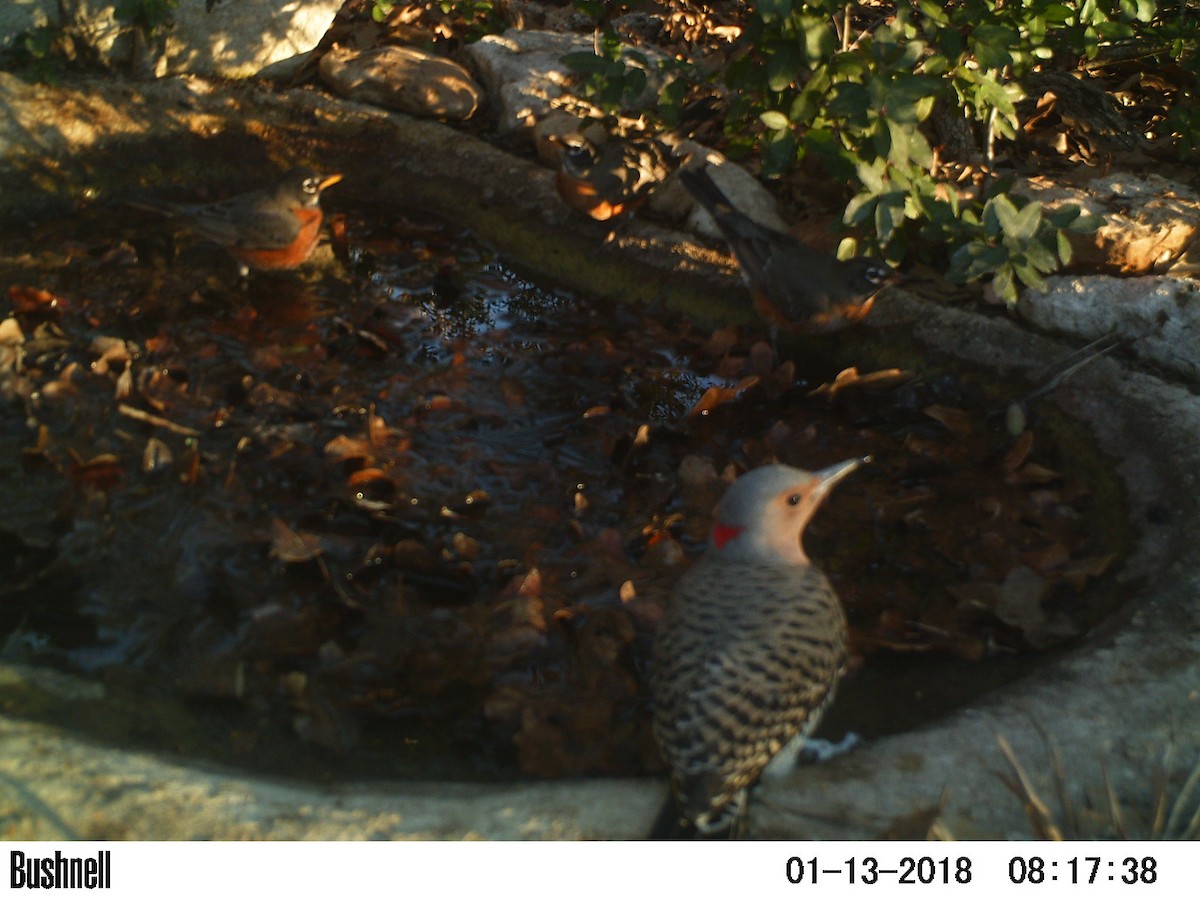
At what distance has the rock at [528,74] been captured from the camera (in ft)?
21.2

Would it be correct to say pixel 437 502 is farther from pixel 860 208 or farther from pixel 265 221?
pixel 265 221

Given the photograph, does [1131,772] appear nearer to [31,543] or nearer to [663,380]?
[663,380]

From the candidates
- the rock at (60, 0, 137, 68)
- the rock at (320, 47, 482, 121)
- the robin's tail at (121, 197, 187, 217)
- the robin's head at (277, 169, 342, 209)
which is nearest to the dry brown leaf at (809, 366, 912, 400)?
the robin's head at (277, 169, 342, 209)

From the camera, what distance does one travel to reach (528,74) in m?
6.62

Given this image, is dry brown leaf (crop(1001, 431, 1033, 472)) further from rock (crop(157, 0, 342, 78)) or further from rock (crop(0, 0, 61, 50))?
rock (crop(0, 0, 61, 50))

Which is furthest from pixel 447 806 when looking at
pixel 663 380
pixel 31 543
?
pixel 663 380

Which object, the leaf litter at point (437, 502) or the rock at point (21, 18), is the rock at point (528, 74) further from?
the rock at point (21, 18)

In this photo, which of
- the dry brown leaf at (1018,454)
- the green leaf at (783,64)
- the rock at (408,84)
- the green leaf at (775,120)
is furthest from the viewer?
the rock at (408,84)

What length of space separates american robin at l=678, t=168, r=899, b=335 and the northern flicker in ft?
5.25

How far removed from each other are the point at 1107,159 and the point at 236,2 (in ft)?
17.2

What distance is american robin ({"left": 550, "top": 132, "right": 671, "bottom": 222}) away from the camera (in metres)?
5.46

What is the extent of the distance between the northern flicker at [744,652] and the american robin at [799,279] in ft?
5.25

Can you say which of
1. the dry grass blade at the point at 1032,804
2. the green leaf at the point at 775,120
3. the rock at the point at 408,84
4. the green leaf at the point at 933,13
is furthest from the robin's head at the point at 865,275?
the rock at the point at 408,84

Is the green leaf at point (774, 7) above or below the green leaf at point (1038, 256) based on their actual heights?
above
